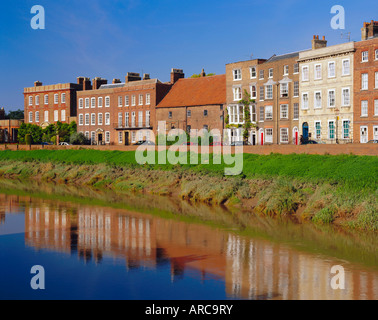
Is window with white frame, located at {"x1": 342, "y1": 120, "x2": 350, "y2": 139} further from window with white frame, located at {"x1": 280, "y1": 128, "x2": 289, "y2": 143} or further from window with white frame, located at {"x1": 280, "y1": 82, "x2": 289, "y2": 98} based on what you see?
window with white frame, located at {"x1": 280, "y1": 82, "x2": 289, "y2": 98}

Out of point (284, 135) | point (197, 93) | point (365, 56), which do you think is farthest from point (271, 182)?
point (197, 93)

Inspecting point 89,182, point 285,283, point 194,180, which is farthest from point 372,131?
point 285,283

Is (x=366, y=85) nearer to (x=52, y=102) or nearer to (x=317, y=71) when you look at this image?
(x=317, y=71)

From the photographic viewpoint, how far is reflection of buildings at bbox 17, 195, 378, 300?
54.7 ft

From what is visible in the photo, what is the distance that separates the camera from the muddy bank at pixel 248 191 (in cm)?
2683

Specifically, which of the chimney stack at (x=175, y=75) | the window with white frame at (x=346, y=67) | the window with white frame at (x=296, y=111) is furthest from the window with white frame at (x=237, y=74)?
the window with white frame at (x=346, y=67)

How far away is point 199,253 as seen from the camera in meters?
21.4

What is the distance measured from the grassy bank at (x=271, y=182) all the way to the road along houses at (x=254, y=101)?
40.3 feet

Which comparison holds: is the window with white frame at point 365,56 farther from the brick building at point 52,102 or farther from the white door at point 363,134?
the brick building at point 52,102

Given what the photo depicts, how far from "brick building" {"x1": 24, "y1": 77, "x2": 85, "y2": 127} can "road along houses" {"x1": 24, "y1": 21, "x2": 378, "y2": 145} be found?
157 mm

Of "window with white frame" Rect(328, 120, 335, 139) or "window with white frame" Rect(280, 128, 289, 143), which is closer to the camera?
"window with white frame" Rect(328, 120, 335, 139)

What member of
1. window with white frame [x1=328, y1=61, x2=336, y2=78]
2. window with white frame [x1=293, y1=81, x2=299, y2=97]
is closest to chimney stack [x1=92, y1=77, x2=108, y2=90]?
window with white frame [x1=293, y1=81, x2=299, y2=97]

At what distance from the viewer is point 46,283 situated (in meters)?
16.9
